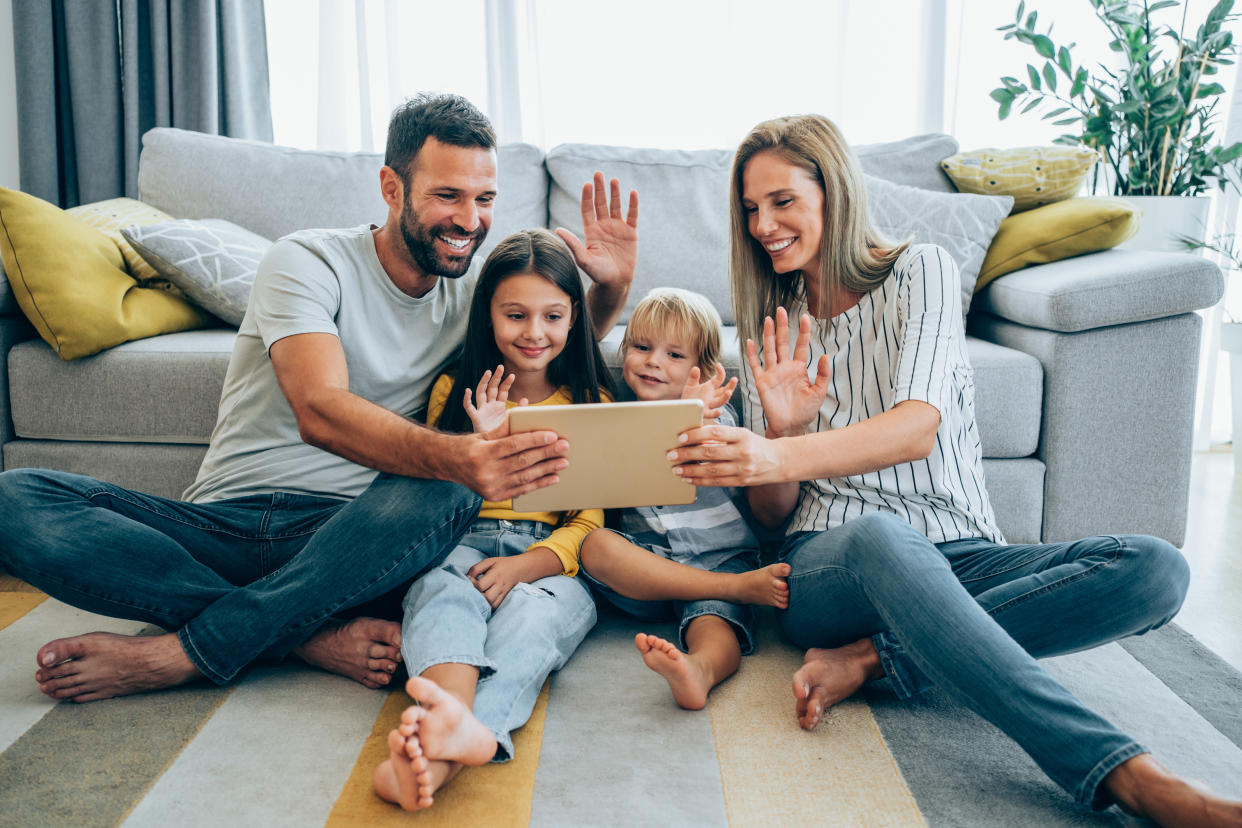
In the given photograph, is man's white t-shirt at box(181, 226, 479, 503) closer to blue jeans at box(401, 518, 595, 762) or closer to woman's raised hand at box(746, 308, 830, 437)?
blue jeans at box(401, 518, 595, 762)

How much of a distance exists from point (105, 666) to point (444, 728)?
0.58 m

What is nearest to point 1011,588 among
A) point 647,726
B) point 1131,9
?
point 647,726

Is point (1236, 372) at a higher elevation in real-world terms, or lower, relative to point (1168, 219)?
lower

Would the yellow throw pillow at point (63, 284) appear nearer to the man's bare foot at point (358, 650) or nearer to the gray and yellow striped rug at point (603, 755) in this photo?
the gray and yellow striped rug at point (603, 755)

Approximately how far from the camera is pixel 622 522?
1637mm

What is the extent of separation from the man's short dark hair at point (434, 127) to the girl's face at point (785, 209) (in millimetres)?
462

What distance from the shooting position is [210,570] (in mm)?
1315

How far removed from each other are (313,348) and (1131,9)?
272cm

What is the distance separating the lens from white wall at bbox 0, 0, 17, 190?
293cm

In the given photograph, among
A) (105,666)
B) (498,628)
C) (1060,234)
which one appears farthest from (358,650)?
(1060,234)

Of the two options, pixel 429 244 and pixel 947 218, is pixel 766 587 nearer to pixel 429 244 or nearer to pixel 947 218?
pixel 429 244

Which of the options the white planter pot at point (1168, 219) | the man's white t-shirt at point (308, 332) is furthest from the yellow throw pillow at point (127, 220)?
the white planter pot at point (1168, 219)

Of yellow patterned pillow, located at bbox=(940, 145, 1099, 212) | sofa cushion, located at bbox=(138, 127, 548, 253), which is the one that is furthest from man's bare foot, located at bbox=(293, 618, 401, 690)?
yellow patterned pillow, located at bbox=(940, 145, 1099, 212)

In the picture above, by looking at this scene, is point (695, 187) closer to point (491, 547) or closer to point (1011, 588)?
point (491, 547)
